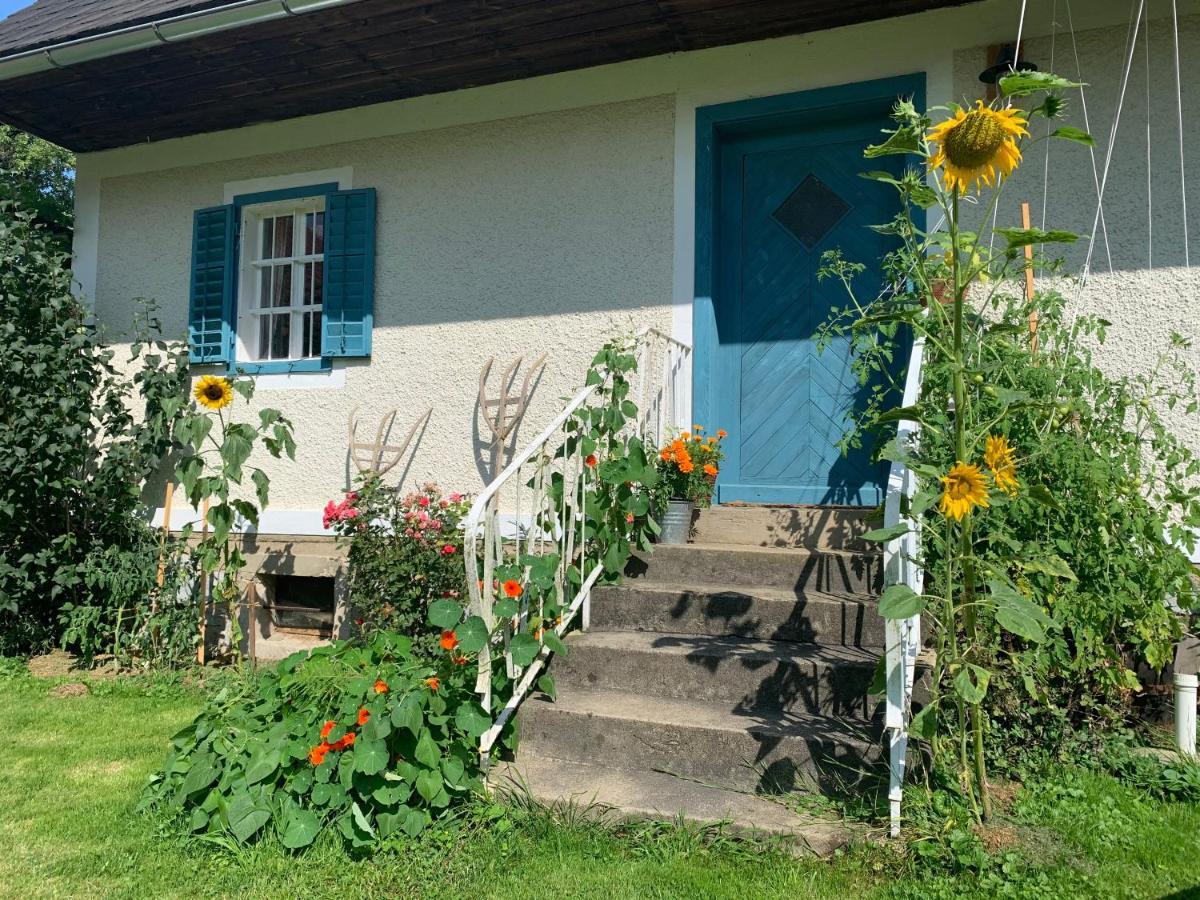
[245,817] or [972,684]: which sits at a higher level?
[972,684]

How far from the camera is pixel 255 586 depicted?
5840 mm

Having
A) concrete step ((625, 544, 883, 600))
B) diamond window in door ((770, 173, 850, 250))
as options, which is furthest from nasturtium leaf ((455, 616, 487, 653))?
diamond window in door ((770, 173, 850, 250))

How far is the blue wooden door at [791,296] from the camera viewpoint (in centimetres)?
496

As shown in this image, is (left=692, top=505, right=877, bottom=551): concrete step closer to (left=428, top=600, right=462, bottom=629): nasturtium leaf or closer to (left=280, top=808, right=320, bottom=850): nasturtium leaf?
(left=428, top=600, right=462, bottom=629): nasturtium leaf

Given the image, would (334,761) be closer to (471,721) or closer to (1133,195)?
(471,721)

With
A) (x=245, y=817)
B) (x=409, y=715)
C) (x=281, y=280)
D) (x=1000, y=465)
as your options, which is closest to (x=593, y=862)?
(x=409, y=715)

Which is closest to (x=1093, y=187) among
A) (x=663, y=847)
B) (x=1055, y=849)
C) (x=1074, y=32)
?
(x=1074, y=32)

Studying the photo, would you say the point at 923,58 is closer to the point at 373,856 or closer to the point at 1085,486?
the point at 1085,486

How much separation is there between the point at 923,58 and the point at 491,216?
2631 mm

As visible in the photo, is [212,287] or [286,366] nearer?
[286,366]

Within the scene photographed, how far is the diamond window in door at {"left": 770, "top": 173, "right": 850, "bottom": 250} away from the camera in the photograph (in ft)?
16.6

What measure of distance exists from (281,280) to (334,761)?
4.41m

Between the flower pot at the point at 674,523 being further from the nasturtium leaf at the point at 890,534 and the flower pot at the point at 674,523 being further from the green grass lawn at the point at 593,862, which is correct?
the nasturtium leaf at the point at 890,534

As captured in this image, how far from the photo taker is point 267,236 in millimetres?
6605
